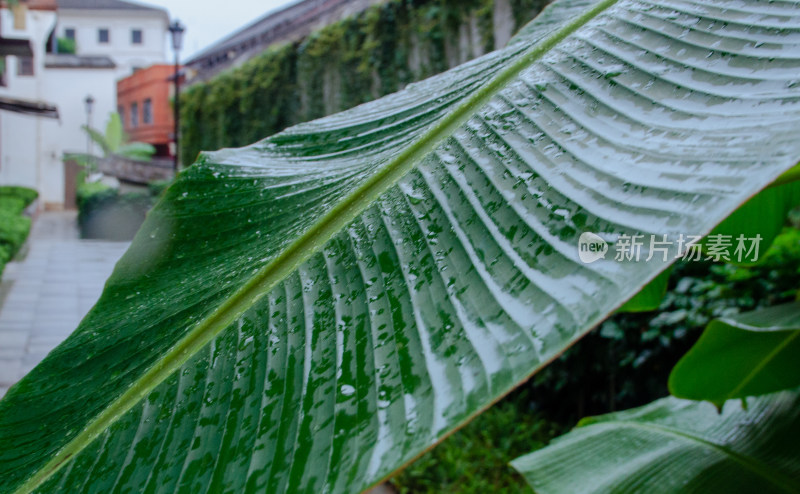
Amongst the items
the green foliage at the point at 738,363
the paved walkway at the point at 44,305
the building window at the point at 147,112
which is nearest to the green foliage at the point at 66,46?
the building window at the point at 147,112

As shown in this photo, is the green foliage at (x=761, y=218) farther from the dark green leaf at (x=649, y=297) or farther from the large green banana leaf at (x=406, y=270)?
the large green banana leaf at (x=406, y=270)

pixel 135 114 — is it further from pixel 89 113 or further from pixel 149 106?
pixel 89 113

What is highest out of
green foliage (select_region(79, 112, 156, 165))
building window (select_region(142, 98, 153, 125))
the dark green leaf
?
building window (select_region(142, 98, 153, 125))

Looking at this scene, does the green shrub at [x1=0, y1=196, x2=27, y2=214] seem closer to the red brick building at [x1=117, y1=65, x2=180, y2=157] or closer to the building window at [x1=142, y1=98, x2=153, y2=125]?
the red brick building at [x1=117, y1=65, x2=180, y2=157]

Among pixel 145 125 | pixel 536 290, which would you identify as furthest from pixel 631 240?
pixel 145 125

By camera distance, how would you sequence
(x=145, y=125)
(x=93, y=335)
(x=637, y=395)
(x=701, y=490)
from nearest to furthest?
(x=93, y=335) < (x=701, y=490) < (x=637, y=395) < (x=145, y=125)

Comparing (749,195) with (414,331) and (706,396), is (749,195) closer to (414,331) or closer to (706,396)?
(414,331)

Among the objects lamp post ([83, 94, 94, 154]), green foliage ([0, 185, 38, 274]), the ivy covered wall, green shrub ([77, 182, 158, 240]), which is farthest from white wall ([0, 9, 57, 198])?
green shrub ([77, 182, 158, 240])
